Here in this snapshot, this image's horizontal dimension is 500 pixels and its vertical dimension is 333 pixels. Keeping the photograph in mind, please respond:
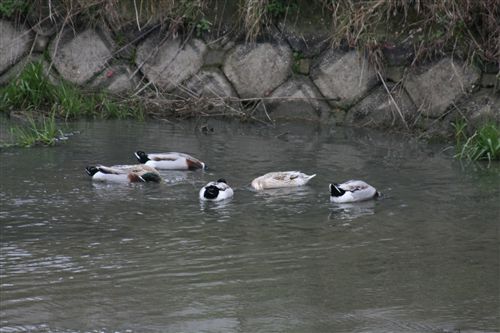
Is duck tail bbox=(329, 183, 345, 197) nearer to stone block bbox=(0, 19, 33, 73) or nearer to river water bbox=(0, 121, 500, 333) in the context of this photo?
river water bbox=(0, 121, 500, 333)

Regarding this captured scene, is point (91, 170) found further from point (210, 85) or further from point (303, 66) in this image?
point (303, 66)

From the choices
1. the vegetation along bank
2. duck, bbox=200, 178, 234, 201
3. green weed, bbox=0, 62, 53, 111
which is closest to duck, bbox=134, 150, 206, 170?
duck, bbox=200, 178, 234, 201

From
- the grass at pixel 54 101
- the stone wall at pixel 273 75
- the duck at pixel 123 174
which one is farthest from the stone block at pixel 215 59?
the duck at pixel 123 174

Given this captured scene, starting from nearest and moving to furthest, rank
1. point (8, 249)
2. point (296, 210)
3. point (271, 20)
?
point (8, 249)
point (296, 210)
point (271, 20)

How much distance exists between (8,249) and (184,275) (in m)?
1.28

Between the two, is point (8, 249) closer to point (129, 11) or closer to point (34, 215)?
point (34, 215)

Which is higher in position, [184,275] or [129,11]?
[129,11]

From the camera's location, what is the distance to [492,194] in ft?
31.5

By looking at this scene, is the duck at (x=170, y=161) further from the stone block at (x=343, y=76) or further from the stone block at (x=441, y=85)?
the stone block at (x=441, y=85)

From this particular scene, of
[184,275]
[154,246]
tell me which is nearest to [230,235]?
[154,246]

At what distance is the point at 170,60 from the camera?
1313 cm

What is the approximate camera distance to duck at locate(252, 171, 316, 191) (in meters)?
9.59

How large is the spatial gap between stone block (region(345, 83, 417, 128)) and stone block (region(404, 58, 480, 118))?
0.12m

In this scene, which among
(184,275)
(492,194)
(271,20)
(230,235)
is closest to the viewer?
(184,275)
